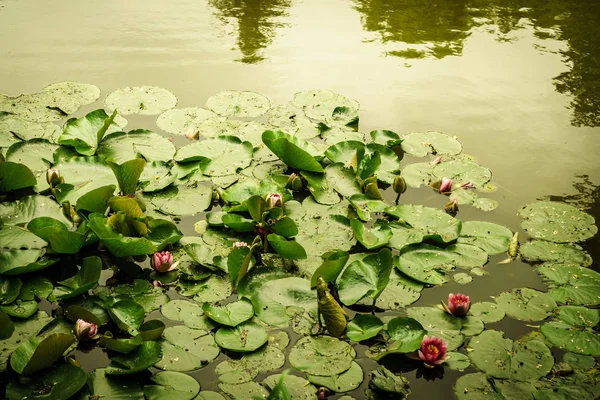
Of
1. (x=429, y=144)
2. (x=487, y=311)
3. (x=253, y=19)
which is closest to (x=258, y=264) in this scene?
(x=487, y=311)

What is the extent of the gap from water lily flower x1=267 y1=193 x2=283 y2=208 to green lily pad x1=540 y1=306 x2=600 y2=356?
3.86ft

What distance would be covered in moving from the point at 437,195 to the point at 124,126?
5.74 feet

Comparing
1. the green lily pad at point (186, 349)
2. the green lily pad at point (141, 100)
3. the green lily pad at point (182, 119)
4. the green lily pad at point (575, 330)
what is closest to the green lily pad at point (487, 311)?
the green lily pad at point (575, 330)

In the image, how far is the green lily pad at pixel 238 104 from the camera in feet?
10.7

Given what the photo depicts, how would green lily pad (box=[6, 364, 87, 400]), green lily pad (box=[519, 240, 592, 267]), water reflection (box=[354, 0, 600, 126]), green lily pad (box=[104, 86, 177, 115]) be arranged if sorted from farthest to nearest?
water reflection (box=[354, 0, 600, 126]), green lily pad (box=[104, 86, 177, 115]), green lily pad (box=[519, 240, 592, 267]), green lily pad (box=[6, 364, 87, 400])

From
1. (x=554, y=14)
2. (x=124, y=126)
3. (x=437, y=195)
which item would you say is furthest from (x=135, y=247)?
(x=554, y=14)

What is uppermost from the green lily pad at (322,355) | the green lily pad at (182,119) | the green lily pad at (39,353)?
the green lily pad at (182,119)

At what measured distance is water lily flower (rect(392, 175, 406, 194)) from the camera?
8.84ft

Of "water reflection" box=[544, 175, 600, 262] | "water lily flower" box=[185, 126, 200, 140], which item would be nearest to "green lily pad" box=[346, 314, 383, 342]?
"water reflection" box=[544, 175, 600, 262]

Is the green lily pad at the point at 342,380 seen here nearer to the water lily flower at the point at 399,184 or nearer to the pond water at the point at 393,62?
the pond water at the point at 393,62

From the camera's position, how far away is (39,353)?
5.62ft

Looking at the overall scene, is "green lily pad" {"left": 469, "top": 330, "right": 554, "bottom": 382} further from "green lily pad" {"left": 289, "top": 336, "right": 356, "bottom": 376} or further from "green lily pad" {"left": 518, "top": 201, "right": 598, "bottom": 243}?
"green lily pad" {"left": 518, "top": 201, "right": 598, "bottom": 243}

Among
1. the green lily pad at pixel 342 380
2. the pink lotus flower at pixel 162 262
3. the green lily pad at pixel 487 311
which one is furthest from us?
the pink lotus flower at pixel 162 262

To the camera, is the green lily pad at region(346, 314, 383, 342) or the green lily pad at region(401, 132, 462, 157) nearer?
the green lily pad at region(346, 314, 383, 342)
